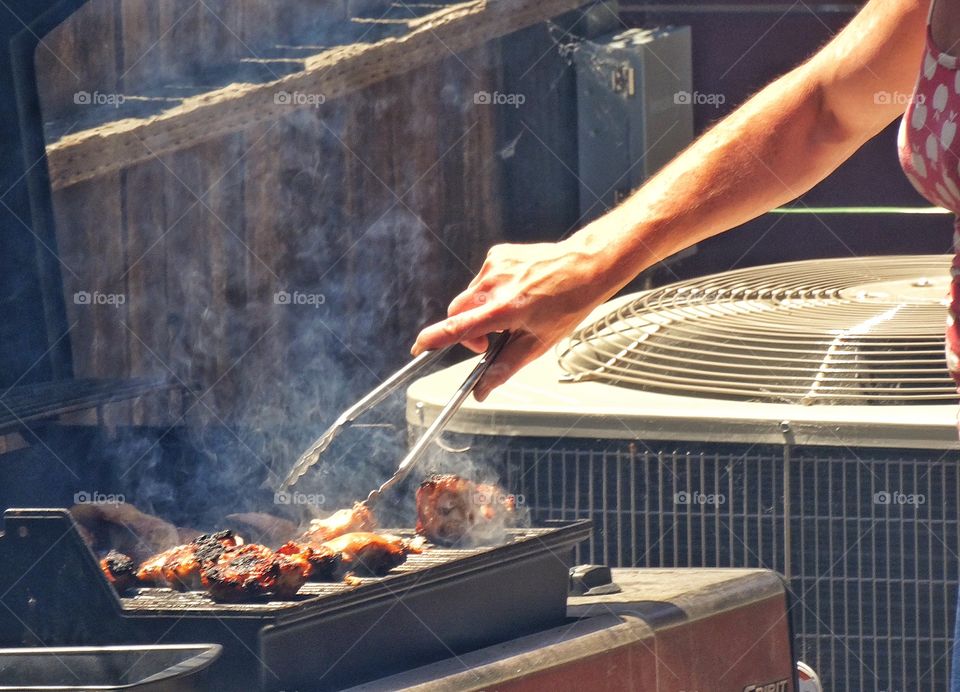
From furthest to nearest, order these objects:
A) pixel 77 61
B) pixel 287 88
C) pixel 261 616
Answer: pixel 287 88
pixel 77 61
pixel 261 616

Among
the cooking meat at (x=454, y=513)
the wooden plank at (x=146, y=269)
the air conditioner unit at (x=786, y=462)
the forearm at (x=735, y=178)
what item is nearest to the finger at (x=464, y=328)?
the forearm at (x=735, y=178)

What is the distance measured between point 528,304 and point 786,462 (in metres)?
1.33

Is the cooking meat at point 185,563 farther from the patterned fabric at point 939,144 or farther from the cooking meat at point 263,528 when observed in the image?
the patterned fabric at point 939,144

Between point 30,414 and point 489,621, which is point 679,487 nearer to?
point 489,621

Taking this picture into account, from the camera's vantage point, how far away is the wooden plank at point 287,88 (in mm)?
4535

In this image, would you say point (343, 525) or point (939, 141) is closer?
point (939, 141)

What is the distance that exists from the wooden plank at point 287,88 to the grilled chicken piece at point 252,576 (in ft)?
7.56

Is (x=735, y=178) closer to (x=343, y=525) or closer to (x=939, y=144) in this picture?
(x=939, y=144)

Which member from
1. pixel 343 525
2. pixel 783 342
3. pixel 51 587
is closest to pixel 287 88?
pixel 783 342

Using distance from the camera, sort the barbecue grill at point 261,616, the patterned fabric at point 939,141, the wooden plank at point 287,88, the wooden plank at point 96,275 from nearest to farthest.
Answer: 1. the patterned fabric at point 939,141
2. the barbecue grill at point 261,616
3. the wooden plank at point 287,88
4. the wooden plank at point 96,275

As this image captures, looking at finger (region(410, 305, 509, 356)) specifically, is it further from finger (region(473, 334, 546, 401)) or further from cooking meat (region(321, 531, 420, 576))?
cooking meat (region(321, 531, 420, 576))

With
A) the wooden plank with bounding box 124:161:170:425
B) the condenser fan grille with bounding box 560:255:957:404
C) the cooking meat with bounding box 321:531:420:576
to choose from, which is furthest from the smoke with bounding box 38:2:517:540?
the cooking meat with bounding box 321:531:420:576

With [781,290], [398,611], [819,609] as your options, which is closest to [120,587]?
[398,611]

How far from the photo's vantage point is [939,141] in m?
1.78
